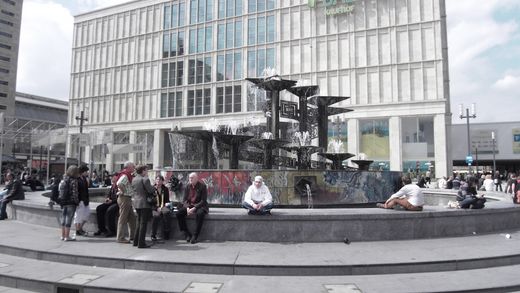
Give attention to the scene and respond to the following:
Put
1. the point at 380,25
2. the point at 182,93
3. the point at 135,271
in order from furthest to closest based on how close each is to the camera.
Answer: the point at 182,93, the point at 380,25, the point at 135,271

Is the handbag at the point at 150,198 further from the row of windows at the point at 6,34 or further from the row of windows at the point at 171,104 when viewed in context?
the row of windows at the point at 6,34

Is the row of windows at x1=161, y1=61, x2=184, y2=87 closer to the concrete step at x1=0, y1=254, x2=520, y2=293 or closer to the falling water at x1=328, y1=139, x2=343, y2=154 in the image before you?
the falling water at x1=328, y1=139, x2=343, y2=154

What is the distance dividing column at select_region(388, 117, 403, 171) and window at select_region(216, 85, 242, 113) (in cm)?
1982

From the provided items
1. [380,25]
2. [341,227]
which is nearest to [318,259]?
[341,227]

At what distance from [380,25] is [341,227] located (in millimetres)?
44070

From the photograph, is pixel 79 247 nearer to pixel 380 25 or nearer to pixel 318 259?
pixel 318 259

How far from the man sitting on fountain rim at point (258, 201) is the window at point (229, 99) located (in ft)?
145

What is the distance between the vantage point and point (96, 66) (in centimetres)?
6378

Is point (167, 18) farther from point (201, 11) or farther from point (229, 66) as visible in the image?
point (229, 66)

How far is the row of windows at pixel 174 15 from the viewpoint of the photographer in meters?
58.2

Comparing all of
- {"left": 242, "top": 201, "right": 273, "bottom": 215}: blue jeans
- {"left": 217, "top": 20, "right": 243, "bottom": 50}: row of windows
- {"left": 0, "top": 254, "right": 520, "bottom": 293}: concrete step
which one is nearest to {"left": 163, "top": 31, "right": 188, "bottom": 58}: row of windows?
{"left": 217, "top": 20, "right": 243, "bottom": 50}: row of windows

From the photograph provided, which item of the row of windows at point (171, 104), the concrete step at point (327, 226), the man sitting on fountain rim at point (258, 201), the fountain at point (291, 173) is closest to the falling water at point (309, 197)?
the fountain at point (291, 173)

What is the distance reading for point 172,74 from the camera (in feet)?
189

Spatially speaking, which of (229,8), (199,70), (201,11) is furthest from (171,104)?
(229,8)
